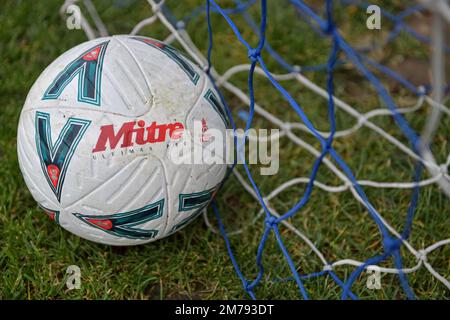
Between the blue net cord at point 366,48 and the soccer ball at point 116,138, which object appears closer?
the soccer ball at point 116,138

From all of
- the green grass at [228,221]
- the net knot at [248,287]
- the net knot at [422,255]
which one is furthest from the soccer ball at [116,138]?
the net knot at [422,255]

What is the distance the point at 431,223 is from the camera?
2.13m

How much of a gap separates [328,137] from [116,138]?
34.6 inches

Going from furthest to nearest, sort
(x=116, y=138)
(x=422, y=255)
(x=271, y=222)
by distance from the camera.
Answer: (x=422, y=255), (x=271, y=222), (x=116, y=138)

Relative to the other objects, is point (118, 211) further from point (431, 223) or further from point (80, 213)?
point (431, 223)

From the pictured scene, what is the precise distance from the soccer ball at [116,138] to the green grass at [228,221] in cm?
19

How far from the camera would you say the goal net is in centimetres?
195

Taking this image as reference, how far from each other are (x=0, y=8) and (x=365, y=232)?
75.6 inches

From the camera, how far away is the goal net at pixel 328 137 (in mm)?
1948

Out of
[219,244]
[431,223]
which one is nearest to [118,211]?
[219,244]

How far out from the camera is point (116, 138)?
1651 millimetres

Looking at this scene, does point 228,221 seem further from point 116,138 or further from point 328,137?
point 116,138

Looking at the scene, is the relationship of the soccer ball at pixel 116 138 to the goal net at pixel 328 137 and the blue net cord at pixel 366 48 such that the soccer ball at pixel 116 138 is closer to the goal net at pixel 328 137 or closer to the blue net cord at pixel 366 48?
the goal net at pixel 328 137

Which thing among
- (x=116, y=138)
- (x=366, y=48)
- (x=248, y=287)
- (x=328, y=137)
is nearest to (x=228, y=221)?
(x=248, y=287)
